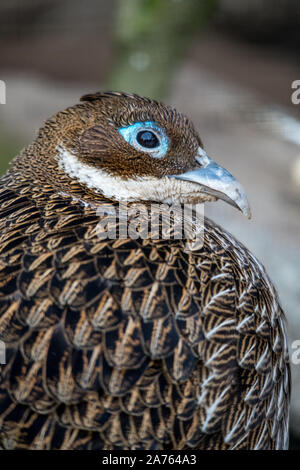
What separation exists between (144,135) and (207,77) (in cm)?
849

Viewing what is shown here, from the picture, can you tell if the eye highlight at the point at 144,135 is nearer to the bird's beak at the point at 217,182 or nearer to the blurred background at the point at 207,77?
the bird's beak at the point at 217,182

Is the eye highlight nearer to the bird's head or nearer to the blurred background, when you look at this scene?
the bird's head

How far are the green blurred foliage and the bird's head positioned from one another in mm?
2797

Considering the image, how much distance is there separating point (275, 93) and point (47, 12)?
17.3 feet

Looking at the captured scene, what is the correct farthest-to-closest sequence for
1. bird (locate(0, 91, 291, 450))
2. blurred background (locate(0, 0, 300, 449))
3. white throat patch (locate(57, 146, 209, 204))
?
blurred background (locate(0, 0, 300, 449)), white throat patch (locate(57, 146, 209, 204)), bird (locate(0, 91, 291, 450))

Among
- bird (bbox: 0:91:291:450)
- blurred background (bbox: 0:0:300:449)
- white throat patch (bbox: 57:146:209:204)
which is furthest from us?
blurred background (bbox: 0:0:300:449)

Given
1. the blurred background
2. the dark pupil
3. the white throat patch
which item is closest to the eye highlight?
the dark pupil

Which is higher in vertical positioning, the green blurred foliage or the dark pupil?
the green blurred foliage

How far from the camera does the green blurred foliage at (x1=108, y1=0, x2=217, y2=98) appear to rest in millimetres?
5555

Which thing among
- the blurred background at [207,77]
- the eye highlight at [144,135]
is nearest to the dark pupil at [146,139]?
the eye highlight at [144,135]

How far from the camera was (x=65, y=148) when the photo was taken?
299 centimetres

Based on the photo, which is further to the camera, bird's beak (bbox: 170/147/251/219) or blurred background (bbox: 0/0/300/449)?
blurred background (bbox: 0/0/300/449)

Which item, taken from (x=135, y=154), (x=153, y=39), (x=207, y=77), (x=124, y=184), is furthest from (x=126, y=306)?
(x=207, y=77)

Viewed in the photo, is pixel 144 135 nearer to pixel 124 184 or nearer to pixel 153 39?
pixel 124 184
